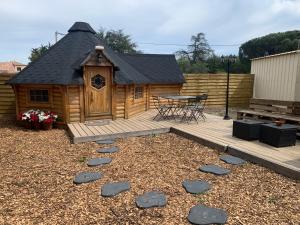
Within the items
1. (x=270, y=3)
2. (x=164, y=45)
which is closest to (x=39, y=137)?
(x=270, y=3)

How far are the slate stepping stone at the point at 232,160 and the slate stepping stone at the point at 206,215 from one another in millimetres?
1774

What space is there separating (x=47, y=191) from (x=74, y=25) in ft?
26.3

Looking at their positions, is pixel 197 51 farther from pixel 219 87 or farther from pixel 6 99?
pixel 6 99

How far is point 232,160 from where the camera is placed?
4.82 metres

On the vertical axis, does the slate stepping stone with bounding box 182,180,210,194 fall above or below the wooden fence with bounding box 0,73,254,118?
below

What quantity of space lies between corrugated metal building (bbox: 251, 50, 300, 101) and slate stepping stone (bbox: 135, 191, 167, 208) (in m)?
10.3

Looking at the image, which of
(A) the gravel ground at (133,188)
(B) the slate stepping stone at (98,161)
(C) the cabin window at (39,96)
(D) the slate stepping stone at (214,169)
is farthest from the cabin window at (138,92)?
(D) the slate stepping stone at (214,169)

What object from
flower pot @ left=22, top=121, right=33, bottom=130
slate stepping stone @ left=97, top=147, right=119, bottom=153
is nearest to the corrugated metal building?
slate stepping stone @ left=97, top=147, right=119, bottom=153

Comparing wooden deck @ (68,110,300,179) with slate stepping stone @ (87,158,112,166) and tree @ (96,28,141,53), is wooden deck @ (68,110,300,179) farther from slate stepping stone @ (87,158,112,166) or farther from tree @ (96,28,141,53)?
tree @ (96,28,141,53)

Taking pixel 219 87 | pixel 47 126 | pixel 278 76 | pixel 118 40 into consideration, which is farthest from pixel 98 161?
pixel 118 40

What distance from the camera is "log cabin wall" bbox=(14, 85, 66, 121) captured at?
8047 millimetres

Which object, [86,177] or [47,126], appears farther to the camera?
[47,126]

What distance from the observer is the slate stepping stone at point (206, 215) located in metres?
2.87

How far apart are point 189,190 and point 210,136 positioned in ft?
9.25
